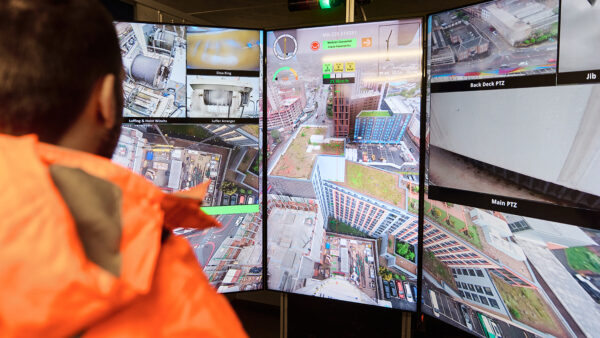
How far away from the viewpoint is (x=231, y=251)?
2.43m

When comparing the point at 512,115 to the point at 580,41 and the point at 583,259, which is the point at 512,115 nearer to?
the point at 580,41

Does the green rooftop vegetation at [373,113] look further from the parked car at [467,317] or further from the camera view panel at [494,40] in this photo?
the parked car at [467,317]

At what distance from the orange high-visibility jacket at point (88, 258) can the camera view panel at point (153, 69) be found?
1849mm

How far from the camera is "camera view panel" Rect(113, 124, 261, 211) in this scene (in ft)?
7.44

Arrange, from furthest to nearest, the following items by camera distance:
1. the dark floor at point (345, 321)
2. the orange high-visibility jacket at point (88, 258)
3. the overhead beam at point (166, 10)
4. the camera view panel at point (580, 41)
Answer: the overhead beam at point (166, 10), the dark floor at point (345, 321), the camera view panel at point (580, 41), the orange high-visibility jacket at point (88, 258)

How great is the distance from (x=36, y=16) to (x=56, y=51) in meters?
0.05

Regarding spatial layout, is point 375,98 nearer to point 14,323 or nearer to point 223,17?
point 14,323

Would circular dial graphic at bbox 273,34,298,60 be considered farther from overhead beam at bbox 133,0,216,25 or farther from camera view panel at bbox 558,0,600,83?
overhead beam at bbox 133,0,216,25

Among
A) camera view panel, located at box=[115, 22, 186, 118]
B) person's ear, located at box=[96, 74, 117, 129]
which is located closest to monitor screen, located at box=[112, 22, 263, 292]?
camera view panel, located at box=[115, 22, 186, 118]

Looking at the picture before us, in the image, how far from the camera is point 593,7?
1.37 meters

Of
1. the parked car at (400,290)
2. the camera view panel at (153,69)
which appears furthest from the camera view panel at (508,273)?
the camera view panel at (153,69)

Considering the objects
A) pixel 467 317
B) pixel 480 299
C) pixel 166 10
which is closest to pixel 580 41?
pixel 480 299

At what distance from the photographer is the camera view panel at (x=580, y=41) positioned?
1.38 meters

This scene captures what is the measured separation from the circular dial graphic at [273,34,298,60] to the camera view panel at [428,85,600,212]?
931mm
